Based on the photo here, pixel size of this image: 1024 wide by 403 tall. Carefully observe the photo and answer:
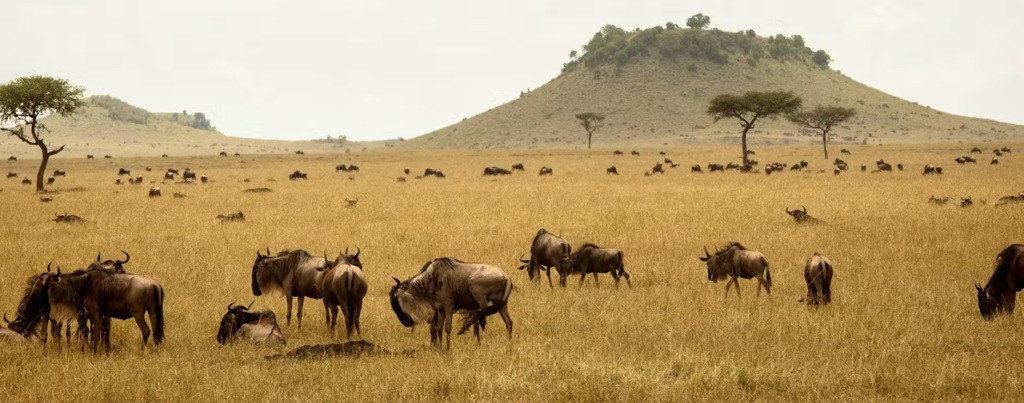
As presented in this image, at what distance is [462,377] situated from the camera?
7773 millimetres

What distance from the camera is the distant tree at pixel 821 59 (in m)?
185

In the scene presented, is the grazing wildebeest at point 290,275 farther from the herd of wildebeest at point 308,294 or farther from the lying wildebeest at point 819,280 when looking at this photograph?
the lying wildebeest at point 819,280

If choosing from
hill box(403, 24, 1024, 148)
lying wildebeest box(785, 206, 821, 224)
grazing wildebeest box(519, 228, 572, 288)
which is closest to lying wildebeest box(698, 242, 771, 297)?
grazing wildebeest box(519, 228, 572, 288)

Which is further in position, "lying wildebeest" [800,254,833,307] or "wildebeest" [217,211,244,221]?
"wildebeest" [217,211,244,221]

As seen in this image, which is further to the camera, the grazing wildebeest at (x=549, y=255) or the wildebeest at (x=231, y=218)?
the wildebeest at (x=231, y=218)

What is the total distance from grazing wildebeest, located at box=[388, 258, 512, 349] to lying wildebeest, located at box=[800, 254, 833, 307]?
16.2 ft

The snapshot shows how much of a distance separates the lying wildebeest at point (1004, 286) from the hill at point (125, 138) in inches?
4774

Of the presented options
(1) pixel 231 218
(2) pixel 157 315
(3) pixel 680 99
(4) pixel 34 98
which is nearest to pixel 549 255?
(2) pixel 157 315

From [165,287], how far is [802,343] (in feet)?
35.3

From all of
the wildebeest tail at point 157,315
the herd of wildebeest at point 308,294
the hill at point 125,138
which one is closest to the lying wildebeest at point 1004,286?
the herd of wildebeest at point 308,294

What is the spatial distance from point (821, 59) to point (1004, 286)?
190m

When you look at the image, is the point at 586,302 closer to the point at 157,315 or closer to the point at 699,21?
the point at 157,315

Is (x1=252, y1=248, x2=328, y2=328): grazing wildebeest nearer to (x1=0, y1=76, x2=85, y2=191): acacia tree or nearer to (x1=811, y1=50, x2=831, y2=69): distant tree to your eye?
(x1=0, y1=76, x2=85, y2=191): acacia tree

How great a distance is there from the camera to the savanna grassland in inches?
300
